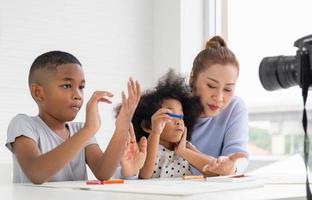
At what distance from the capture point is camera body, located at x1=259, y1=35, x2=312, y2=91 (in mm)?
592

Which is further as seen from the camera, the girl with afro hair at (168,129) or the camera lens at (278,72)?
the girl with afro hair at (168,129)

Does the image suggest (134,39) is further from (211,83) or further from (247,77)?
(211,83)

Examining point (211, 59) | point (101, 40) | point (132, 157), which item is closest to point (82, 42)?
point (101, 40)

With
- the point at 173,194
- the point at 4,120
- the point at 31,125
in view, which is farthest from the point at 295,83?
the point at 4,120

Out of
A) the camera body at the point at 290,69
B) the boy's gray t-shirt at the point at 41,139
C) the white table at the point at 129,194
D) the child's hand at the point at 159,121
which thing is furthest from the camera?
the child's hand at the point at 159,121

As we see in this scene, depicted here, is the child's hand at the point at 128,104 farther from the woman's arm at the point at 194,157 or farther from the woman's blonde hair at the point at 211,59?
the woman's blonde hair at the point at 211,59

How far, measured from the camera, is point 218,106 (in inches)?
59.8

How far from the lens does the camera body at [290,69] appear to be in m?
0.59

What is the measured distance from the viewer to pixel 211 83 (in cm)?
151

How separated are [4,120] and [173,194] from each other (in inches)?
52.8

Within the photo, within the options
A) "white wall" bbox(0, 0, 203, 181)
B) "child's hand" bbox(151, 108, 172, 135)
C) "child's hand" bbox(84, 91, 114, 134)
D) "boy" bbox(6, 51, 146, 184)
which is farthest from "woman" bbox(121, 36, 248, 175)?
"white wall" bbox(0, 0, 203, 181)

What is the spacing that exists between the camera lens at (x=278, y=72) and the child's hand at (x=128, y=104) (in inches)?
21.5

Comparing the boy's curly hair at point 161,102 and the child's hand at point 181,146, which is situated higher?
the boy's curly hair at point 161,102

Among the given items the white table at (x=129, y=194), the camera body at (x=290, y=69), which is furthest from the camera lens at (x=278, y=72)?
the white table at (x=129, y=194)
